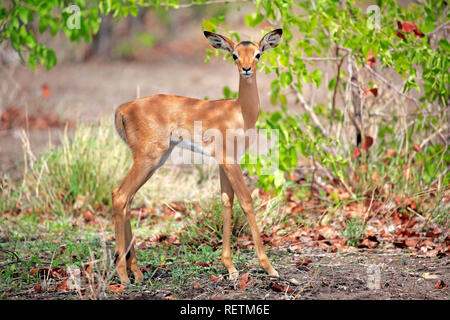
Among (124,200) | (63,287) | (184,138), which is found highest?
(184,138)

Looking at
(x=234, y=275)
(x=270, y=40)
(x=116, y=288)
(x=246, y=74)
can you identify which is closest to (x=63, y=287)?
(x=116, y=288)

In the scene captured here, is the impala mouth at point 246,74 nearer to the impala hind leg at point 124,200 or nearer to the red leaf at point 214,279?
the impala hind leg at point 124,200

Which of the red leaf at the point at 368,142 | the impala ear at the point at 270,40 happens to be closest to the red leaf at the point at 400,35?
the red leaf at the point at 368,142

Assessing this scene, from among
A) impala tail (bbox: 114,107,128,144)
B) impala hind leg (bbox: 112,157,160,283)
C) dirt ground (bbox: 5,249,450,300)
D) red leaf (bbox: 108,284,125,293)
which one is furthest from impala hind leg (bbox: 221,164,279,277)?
red leaf (bbox: 108,284,125,293)

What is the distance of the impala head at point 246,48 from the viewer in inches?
170

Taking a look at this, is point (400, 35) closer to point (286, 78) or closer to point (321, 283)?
point (286, 78)

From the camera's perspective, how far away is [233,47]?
4.46 m

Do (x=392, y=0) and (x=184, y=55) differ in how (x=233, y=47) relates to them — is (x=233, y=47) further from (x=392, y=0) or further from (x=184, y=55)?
(x=184, y=55)

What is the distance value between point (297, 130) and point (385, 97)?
1.52 meters

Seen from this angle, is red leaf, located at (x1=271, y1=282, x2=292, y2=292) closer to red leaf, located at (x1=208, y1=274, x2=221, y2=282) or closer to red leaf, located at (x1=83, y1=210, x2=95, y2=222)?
red leaf, located at (x1=208, y1=274, x2=221, y2=282)

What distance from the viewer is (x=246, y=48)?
434 centimetres

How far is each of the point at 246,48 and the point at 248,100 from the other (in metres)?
0.43
